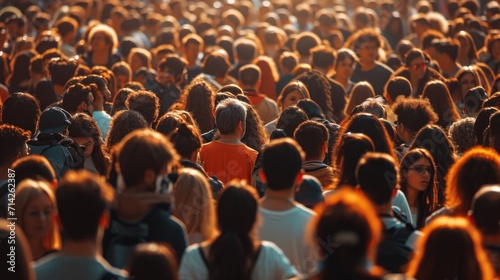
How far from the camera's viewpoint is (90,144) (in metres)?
9.20

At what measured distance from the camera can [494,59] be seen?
16406mm

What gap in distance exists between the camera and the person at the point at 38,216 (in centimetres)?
642

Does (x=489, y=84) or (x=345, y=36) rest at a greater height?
(x=489, y=84)

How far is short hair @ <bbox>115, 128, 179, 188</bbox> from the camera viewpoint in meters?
6.11

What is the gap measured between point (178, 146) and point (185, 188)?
1238mm

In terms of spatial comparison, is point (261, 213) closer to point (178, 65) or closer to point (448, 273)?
point (448, 273)

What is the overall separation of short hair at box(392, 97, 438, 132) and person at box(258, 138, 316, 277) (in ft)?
12.0

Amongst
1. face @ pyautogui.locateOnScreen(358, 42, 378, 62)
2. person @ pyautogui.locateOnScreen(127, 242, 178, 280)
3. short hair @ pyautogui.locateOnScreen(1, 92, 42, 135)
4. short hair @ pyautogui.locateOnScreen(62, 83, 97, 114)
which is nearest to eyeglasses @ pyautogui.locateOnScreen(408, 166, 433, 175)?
short hair @ pyautogui.locateOnScreen(1, 92, 42, 135)

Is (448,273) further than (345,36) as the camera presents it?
No

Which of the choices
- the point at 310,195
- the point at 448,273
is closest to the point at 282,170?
the point at 310,195

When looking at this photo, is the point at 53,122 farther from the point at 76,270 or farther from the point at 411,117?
the point at 76,270

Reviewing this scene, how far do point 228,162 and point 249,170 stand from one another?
A: 179 millimetres

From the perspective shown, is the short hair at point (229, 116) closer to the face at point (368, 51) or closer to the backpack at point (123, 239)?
the backpack at point (123, 239)

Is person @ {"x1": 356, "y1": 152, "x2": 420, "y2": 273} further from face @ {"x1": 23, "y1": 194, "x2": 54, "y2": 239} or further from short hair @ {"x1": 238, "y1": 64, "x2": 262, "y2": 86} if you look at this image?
short hair @ {"x1": 238, "y1": 64, "x2": 262, "y2": 86}
